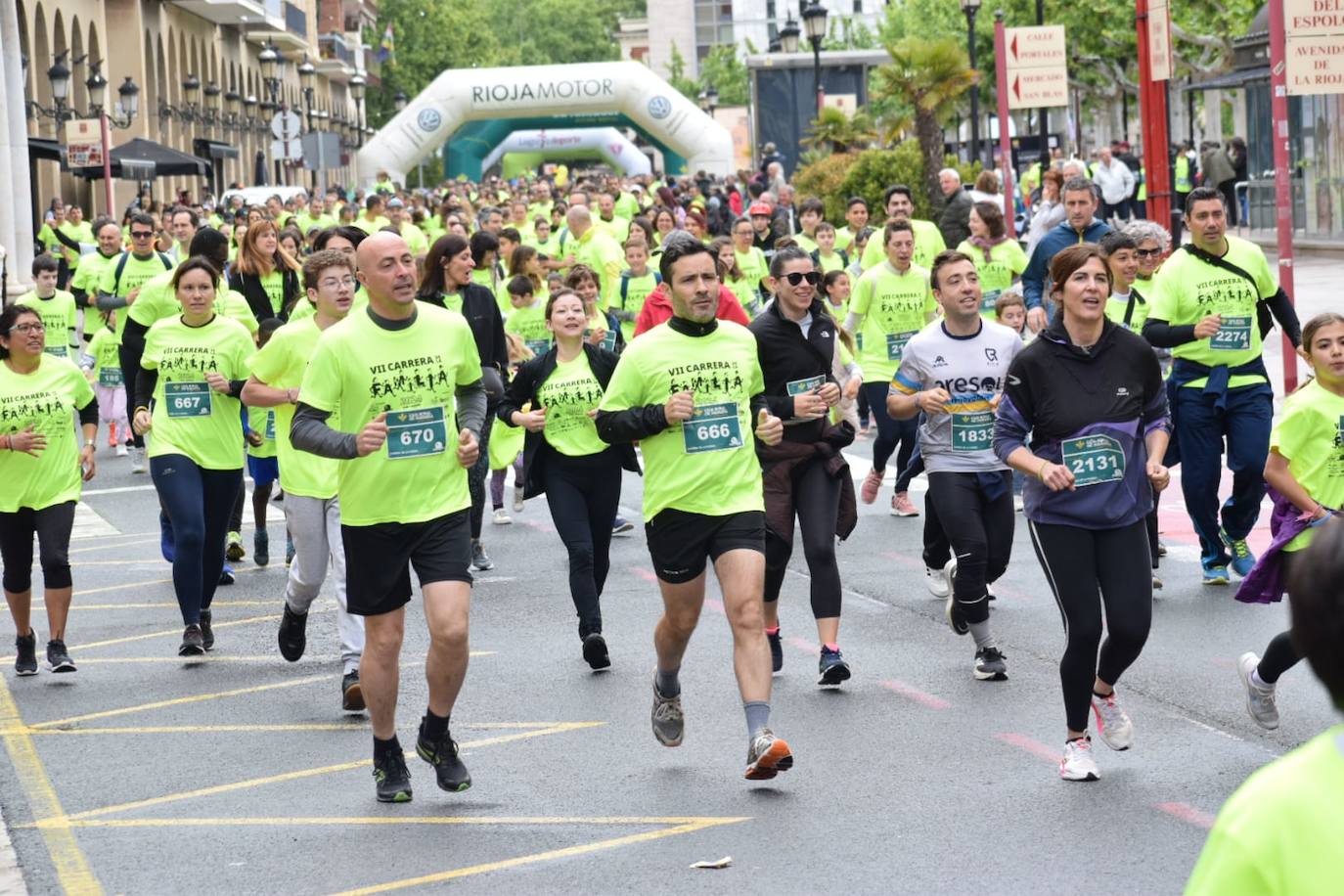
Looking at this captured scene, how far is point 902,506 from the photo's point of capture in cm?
1424

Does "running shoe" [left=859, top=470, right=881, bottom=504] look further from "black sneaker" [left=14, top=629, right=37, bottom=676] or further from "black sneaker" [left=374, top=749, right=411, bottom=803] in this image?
"black sneaker" [left=374, top=749, right=411, bottom=803]

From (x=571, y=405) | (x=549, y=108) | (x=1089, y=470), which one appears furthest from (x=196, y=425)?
(x=549, y=108)

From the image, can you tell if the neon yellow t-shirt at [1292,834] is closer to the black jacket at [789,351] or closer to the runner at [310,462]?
the black jacket at [789,351]

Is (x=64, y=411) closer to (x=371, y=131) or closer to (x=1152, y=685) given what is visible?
(x=1152, y=685)

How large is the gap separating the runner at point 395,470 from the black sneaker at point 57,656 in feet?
10.6

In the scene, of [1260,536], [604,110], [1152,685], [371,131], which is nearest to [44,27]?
[604,110]

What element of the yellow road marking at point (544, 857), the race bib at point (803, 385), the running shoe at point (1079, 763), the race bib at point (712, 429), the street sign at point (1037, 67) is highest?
the street sign at point (1037, 67)

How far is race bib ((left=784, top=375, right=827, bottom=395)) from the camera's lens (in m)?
8.62

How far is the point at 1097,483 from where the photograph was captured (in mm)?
7074

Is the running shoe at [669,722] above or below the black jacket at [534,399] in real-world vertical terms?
below

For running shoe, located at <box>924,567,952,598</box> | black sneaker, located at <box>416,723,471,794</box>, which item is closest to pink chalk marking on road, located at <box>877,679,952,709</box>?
running shoe, located at <box>924,567,952,598</box>

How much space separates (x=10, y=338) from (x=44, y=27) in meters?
40.9

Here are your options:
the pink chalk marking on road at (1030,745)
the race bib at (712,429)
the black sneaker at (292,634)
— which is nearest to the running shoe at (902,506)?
the black sneaker at (292,634)

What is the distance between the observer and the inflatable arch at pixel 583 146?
87.6 metres
